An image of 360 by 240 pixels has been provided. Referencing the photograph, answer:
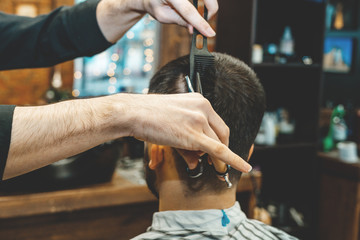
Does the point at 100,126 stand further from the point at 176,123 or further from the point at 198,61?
the point at 198,61

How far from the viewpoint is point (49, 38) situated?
1.67 metres

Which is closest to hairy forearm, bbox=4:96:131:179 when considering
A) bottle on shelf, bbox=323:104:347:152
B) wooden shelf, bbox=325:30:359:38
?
bottle on shelf, bbox=323:104:347:152

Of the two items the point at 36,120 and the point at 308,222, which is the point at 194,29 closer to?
the point at 36,120

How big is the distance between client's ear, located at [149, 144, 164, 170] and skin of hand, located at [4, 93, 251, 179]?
1.07ft

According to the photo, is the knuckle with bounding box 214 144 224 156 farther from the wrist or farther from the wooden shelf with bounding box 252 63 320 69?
the wooden shelf with bounding box 252 63 320 69

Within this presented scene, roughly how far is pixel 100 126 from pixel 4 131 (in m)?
0.20

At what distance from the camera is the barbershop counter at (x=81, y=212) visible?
1805 mm

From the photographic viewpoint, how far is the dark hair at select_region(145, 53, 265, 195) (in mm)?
1113

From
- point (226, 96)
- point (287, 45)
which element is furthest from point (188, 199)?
point (287, 45)

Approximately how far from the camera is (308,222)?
339 centimetres

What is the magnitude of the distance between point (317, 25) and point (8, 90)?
8.83 ft

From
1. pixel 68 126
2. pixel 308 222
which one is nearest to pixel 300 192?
pixel 308 222

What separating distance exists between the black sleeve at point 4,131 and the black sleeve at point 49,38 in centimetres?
88

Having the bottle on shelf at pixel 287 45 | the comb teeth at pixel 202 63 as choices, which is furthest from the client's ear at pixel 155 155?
the bottle on shelf at pixel 287 45
